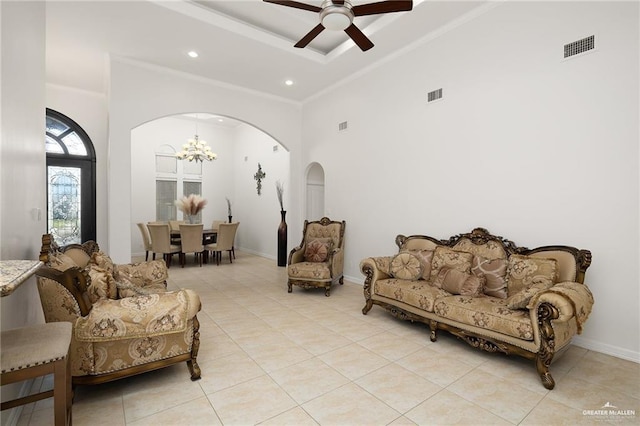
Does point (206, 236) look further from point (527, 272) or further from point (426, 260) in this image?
point (527, 272)

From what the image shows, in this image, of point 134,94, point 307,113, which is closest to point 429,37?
point 307,113

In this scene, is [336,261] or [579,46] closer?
[579,46]

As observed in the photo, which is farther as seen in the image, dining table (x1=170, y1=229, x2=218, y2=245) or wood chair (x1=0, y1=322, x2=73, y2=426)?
dining table (x1=170, y1=229, x2=218, y2=245)

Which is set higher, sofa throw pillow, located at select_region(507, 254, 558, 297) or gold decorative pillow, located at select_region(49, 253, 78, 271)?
gold decorative pillow, located at select_region(49, 253, 78, 271)

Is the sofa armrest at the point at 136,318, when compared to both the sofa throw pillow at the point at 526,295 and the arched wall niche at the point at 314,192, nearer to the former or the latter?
the sofa throw pillow at the point at 526,295

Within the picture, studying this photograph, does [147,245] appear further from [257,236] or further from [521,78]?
[521,78]

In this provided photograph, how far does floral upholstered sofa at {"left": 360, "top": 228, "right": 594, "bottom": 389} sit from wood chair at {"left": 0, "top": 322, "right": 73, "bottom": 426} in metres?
2.92

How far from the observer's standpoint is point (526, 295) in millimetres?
2607

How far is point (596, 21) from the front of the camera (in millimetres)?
2930

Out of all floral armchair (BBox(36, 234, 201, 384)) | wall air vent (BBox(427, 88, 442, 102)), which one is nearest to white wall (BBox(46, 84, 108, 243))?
floral armchair (BBox(36, 234, 201, 384))

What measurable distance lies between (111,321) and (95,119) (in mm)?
6411

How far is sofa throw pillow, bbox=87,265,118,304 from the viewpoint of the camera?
2250 millimetres

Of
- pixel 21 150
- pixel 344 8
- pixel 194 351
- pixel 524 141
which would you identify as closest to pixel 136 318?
pixel 194 351

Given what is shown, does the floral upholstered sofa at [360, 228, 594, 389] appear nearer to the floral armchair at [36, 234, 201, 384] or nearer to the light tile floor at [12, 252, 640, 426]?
the light tile floor at [12, 252, 640, 426]
